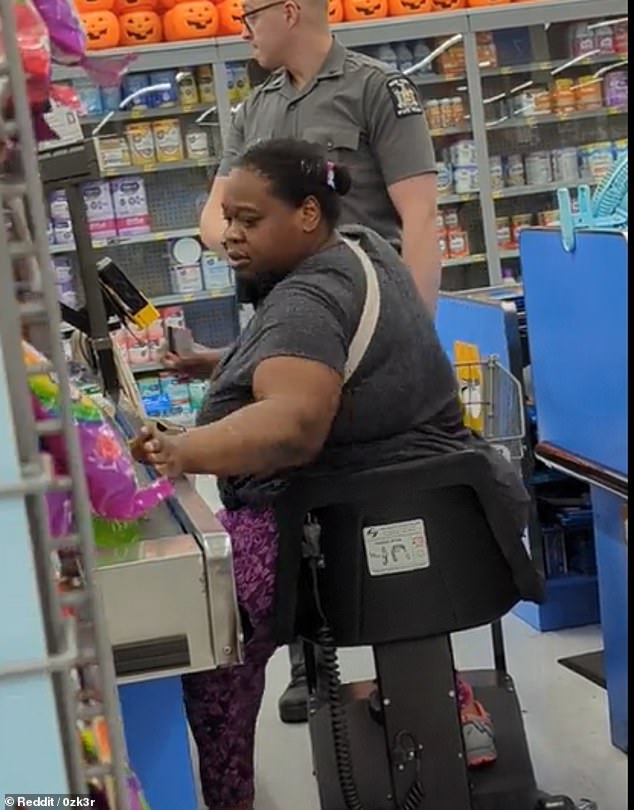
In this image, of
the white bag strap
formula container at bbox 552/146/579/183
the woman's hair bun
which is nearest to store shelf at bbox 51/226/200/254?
formula container at bbox 552/146/579/183

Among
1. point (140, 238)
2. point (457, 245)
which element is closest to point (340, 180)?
point (140, 238)

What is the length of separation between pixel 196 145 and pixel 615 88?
2.20 metres

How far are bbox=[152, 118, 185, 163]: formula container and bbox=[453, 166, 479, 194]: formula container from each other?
1384mm

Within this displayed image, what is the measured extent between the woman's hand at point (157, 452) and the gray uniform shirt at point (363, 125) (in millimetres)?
1445

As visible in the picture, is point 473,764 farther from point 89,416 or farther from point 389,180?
point 89,416

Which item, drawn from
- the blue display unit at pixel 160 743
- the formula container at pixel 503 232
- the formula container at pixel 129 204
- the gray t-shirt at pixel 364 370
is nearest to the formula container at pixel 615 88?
the formula container at pixel 503 232

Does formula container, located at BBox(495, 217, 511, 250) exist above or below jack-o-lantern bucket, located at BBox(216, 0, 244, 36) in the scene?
below

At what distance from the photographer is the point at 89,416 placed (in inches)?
41.7

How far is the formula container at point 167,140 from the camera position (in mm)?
6031

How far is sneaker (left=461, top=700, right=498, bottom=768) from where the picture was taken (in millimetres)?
2314

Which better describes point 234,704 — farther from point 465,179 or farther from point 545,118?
point 545,118

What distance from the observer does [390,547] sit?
1.87 meters

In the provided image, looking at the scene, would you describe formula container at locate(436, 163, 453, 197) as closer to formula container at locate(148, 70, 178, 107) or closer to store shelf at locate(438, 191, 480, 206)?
store shelf at locate(438, 191, 480, 206)

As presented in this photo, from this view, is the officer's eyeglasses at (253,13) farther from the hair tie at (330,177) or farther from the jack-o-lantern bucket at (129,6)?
the jack-o-lantern bucket at (129,6)
